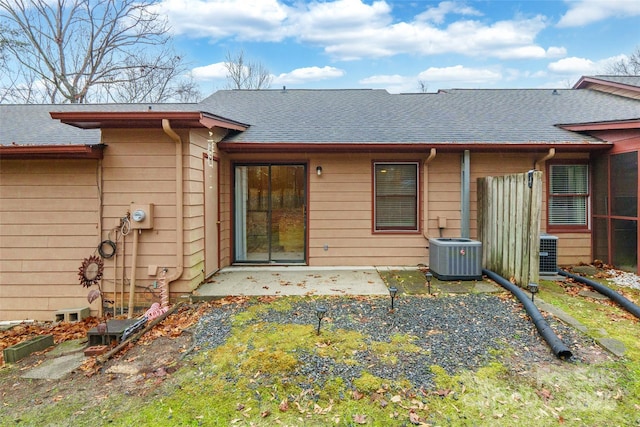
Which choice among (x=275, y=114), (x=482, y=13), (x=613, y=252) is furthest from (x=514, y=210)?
(x=482, y=13)

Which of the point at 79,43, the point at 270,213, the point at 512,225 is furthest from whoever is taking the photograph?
the point at 79,43

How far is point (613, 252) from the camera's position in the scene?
19.7ft

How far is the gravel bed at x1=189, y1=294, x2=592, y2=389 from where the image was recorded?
2.80 metres

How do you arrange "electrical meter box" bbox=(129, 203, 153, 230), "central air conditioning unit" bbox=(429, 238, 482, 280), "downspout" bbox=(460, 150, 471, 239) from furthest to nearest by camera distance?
"downspout" bbox=(460, 150, 471, 239) → "central air conditioning unit" bbox=(429, 238, 482, 280) → "electrical meter box" bbox=(129, 203, 153, 230)

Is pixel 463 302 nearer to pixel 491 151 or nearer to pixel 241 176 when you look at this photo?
pixel 491 151

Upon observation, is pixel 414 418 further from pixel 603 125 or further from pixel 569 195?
pixel 603 125

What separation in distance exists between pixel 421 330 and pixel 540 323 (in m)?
1.19

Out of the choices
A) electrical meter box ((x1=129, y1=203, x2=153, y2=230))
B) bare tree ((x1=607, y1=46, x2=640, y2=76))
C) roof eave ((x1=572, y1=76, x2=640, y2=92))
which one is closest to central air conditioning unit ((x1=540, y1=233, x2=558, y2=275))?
roof eave ((x1=572, y1=76, x2=640, y2=92))

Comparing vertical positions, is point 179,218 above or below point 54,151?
below

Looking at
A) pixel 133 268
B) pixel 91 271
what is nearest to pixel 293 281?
pixel 133 268

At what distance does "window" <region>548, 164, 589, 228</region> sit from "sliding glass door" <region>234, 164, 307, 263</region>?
481 centimetres

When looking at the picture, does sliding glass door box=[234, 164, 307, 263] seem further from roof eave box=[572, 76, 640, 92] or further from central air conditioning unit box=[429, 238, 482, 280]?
roof eave box=[572, 76, 640, 92]

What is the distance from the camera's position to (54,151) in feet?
14.7

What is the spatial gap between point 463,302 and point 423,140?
9.87 ft
